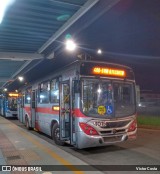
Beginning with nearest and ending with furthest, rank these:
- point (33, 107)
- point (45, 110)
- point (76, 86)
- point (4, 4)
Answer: point (4, 4)
point (76, 86)
point (45, 110)
point (33, 107)

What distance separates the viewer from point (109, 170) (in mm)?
6418

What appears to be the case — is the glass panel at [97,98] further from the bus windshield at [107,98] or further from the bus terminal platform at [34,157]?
the bus terminal platform at [34,157]

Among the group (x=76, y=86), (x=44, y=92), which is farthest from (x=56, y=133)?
(x=76, y=86)

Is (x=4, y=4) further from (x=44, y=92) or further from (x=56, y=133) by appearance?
(x=56, y=133)

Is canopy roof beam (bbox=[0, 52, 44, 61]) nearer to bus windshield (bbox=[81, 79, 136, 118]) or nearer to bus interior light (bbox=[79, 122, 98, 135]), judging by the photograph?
bus windshield (bbox=[81, 79, 136, 118])

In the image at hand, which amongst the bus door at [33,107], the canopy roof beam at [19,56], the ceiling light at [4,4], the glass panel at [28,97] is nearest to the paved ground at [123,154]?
the bus door at [33,107]

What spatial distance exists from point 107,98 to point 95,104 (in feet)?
1.60

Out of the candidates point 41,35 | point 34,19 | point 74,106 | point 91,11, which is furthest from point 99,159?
point 41,35

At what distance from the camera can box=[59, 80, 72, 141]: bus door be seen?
8479 millimetres

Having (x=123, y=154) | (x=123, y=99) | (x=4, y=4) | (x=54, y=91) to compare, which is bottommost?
(x=123, y=154)

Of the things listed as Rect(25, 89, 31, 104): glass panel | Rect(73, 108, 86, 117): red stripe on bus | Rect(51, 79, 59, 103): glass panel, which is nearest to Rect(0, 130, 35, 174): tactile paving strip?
Rect(73, 108, 86, 117): red stripe on bus

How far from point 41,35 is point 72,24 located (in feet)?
6.76

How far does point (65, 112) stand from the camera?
8.71 m

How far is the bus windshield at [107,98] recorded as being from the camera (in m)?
7.78
